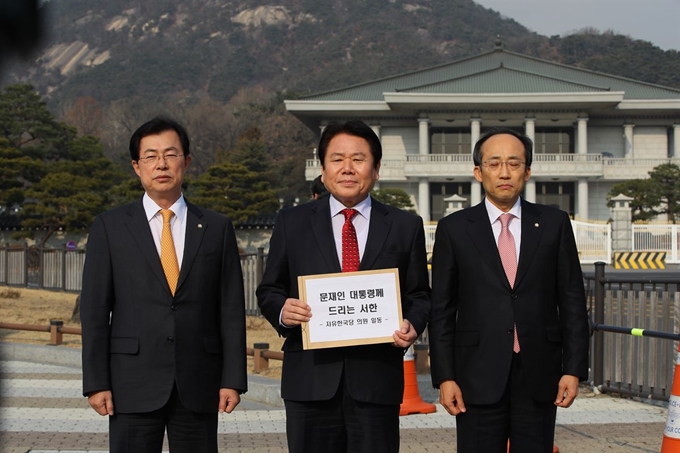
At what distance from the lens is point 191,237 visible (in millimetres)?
4145

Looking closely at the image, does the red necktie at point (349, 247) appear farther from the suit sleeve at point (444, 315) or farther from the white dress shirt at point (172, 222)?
the white dress shirt at point (172, 222)

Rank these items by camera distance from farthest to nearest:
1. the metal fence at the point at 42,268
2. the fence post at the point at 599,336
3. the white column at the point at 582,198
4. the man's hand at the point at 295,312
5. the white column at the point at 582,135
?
the white column at the point at 582,135 < the white column at the point at 582,198 < the metal fence at the point at 42,268 < the fence post at the point at 599,336 < the man's hand at the point at 295,312

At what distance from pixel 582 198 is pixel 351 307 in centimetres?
4765

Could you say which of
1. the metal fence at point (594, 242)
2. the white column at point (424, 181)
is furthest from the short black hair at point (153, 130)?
the white column at point (424, 181)

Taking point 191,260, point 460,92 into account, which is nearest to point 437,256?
point 191,260

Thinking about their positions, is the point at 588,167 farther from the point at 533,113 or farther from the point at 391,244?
the point at 391,244

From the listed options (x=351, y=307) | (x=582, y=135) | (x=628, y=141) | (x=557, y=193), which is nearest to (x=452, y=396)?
(x=351, y=307)

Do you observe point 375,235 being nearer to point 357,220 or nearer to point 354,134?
point 357,220

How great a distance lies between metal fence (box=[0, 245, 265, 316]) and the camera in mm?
20641

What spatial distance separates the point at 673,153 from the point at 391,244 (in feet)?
172

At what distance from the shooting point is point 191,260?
4.09 meters

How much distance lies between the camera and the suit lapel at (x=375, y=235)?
13.3 feet

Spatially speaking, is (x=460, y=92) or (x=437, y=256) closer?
(x=437, y=256)

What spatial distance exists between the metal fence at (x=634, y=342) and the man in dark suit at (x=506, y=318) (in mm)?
4505
